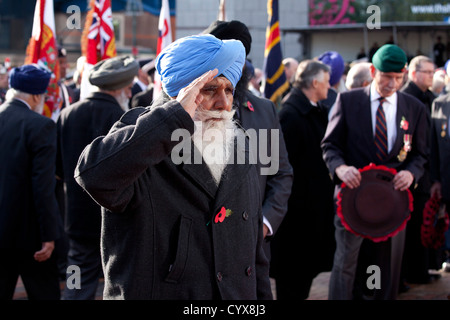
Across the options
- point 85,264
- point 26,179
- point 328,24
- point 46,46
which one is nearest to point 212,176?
point 26,179

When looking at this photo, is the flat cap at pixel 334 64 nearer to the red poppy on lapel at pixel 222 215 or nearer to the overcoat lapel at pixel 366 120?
the overcoat lapel at pixel 366 120

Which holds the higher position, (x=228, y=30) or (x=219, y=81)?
(x=228, y=30)

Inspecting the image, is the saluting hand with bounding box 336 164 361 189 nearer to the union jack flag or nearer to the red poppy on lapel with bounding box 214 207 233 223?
the red poppy on lapel with bounding box 214 207 233 223

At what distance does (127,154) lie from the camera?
2250 millimetres

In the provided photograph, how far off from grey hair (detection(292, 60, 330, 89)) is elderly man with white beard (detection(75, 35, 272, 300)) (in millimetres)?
3488

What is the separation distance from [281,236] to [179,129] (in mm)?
3792

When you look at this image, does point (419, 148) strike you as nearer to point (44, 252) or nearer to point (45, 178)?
point (45, 178)

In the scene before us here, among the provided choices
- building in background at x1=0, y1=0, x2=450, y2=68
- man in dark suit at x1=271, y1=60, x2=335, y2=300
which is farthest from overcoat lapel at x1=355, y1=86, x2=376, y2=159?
building in background at x1=0, y1=0, x2=450, y2=68

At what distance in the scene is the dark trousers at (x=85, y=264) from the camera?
17.6 ft

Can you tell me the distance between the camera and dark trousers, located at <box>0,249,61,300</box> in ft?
16.8

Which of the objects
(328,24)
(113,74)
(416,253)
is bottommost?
(416,253)

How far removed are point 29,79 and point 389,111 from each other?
2959mm
